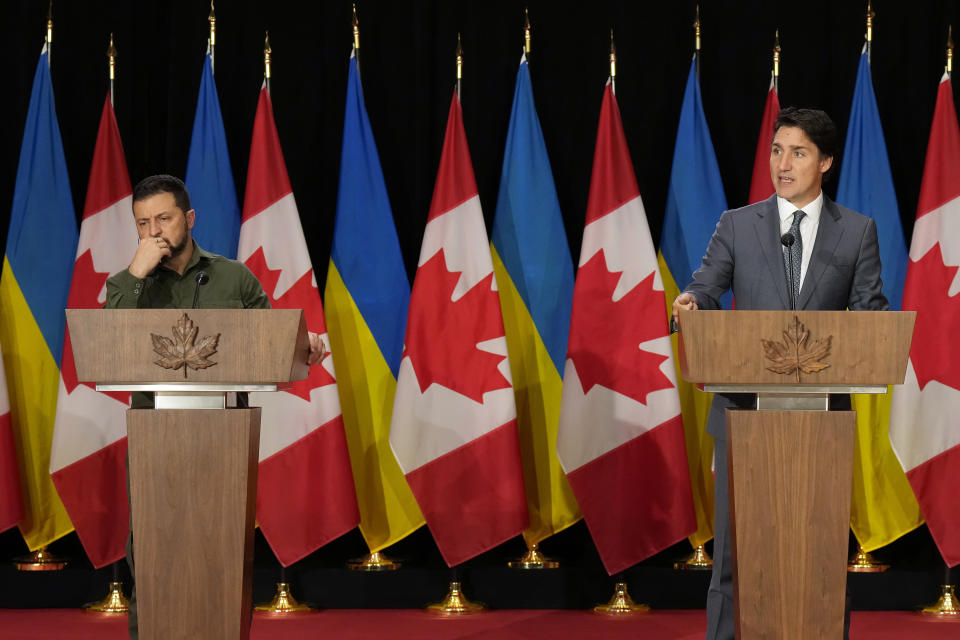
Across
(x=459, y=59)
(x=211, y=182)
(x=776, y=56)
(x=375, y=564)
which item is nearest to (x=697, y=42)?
(x=776, y=56)

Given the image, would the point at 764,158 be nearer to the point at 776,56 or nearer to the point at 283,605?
the point at 776,56

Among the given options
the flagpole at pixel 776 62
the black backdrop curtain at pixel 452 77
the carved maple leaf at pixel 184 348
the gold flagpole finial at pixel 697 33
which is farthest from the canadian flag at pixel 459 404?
the carved maple leaf at pixel 184 348

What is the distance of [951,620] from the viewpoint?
4.48m

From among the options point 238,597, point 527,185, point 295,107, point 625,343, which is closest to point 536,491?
point 625,343

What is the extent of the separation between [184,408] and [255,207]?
2.19 m

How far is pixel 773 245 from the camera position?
3086 mm

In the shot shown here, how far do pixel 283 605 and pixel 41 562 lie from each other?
1.06 m

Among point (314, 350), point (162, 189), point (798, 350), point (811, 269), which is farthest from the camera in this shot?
point (162, 189)

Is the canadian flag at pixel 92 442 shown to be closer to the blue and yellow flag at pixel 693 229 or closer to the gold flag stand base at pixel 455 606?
the gold flag stand base at pixel 455 606

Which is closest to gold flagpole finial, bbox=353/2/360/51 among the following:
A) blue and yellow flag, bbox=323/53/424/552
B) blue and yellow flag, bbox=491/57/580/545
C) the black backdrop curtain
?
the black backdrop curtain

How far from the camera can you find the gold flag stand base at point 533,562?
4.79 m

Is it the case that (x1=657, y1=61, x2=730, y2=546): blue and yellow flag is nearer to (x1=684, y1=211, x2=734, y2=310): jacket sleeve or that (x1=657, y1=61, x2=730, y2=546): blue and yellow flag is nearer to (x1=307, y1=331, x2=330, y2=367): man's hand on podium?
(x1=684, y1=211, x2=734, y2=310): jacket sleeve

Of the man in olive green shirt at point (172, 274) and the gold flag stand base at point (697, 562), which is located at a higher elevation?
the man in olive green shirt at point (172, 274)

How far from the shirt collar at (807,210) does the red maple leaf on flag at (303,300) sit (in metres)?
2.11
